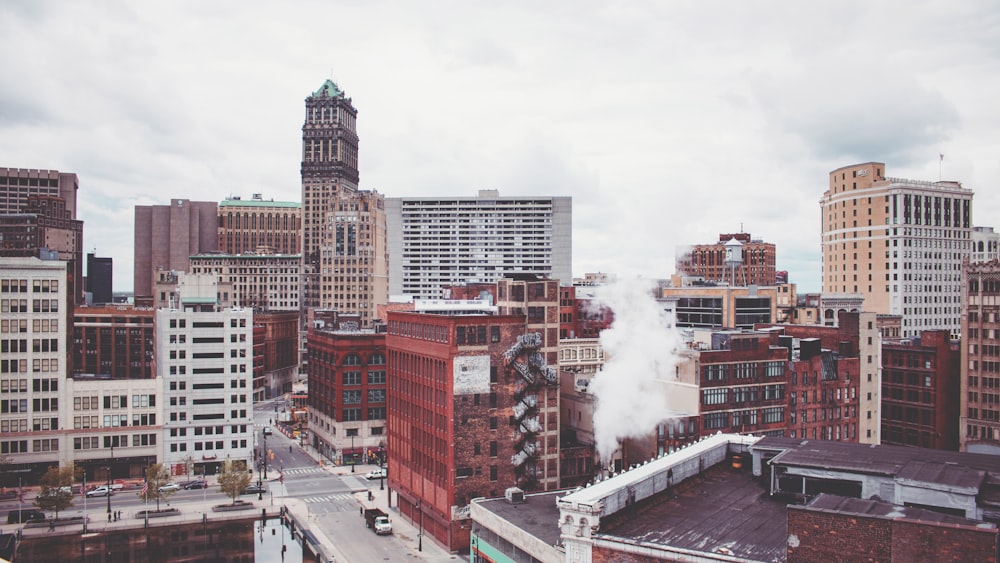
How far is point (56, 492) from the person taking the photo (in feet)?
287

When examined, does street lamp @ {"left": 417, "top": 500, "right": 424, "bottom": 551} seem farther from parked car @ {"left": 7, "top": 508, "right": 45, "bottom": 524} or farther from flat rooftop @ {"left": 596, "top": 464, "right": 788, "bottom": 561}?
parked car @ {"left": 7, "top": 508, "right": 45, "bottom": 524}

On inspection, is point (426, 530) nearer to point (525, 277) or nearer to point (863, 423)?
point (525, 277)

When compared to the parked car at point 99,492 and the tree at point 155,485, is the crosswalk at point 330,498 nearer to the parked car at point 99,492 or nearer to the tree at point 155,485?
the tree at point 155,485

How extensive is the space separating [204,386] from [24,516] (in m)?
27.6

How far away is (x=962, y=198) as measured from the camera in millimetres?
179500

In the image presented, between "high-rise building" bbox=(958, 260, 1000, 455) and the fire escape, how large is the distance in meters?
69.0

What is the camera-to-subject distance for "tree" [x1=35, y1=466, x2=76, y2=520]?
8625cm

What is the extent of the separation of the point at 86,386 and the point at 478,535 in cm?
6745

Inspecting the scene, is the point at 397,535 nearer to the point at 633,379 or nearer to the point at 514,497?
the point at 514,497

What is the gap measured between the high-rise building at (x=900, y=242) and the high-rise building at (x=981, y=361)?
63.0 meters

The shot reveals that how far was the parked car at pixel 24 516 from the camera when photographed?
3469 inches

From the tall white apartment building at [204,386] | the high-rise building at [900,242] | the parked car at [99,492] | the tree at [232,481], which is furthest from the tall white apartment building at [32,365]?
the high-rise building at [900,242]

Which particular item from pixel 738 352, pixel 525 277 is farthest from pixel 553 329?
pixel 738 352

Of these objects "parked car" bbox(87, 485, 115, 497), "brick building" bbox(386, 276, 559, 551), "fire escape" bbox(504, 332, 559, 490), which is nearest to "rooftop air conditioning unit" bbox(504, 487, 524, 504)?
"brick building" bbox(386, 276, 559, 551)
